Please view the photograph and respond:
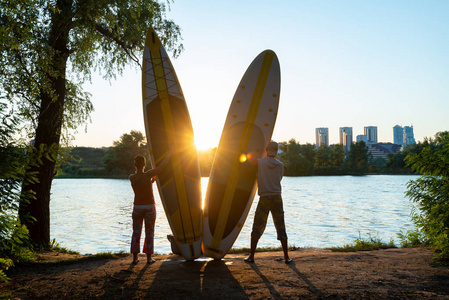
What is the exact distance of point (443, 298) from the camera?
3400mm

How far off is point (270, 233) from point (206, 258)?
795 centimetres

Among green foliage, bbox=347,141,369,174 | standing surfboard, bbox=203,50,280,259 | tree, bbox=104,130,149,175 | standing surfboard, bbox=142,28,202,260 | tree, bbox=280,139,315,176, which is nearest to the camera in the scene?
standing surfboard, bbox=142,28,202,260

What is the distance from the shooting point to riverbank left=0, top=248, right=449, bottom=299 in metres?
3.53

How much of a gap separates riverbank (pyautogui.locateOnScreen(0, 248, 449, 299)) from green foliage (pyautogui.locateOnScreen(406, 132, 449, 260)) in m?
0.41

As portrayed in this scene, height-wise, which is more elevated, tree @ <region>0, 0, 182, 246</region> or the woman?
tree @ <region>0, 0, 182, 246</region>

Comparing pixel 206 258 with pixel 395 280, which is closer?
pixel 395 280

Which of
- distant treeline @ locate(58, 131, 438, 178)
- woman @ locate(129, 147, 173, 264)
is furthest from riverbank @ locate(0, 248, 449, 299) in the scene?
distant treeline @ locate(58, 131, 438, 178)

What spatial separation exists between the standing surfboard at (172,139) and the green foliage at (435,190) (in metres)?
3.39

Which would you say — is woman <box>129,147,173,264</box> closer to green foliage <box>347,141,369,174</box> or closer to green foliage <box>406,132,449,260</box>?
green foliage <box>406,132,449,260</box>

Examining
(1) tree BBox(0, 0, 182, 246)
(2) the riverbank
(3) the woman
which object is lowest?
(2) the riverbank

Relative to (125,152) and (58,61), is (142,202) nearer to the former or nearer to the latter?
(58,61)

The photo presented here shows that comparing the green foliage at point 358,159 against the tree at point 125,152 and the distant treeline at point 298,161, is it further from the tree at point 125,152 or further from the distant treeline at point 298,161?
the tree at point 125,152

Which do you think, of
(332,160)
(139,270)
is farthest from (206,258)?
(332,160)

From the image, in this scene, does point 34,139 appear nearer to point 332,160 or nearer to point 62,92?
point 62,92
